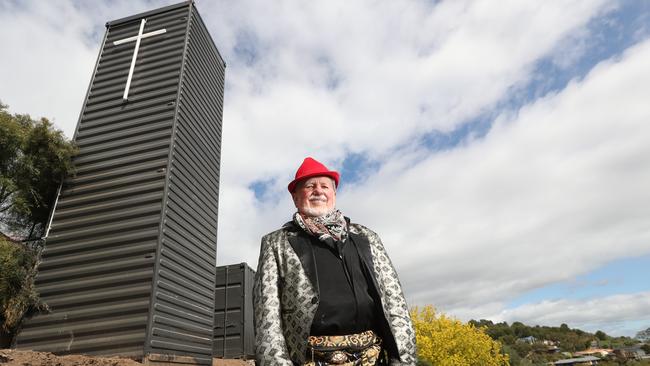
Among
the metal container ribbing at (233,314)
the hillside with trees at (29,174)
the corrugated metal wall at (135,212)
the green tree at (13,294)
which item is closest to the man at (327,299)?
the corrugated metal wall at (135,212)

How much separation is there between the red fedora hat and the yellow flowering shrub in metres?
18.9

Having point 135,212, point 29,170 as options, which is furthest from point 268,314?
point 29,170

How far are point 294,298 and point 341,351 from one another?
33 cm

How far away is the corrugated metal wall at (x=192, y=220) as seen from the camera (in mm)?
7059

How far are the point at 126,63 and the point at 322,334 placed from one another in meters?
10.3

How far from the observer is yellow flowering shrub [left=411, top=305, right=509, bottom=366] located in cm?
1997

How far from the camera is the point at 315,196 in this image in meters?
2.37

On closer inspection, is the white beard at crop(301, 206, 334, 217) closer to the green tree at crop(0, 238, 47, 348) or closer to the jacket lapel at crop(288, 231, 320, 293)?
the jacket lapel at crop(288, 231, 320, 293)

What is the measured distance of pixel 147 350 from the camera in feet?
19.9

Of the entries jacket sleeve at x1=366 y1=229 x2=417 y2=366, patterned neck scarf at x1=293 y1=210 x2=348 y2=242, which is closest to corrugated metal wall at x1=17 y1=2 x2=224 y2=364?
patterned neck scarf at x1=293 y1=210 x2=348 y2=242

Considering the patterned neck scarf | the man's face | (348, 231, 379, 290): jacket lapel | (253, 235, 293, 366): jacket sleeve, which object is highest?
the man's face

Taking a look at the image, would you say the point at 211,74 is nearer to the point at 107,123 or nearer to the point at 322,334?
the point at 107,123

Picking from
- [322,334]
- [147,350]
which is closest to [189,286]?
[147,350]

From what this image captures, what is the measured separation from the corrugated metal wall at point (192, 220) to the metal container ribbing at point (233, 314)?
1.49 meters
